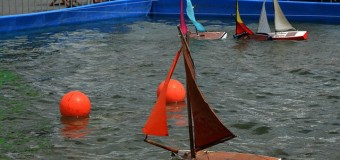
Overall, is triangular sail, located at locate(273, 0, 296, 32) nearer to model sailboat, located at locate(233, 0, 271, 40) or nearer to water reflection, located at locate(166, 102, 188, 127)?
model sailboat, located at locate(233, 0, 271, 40)

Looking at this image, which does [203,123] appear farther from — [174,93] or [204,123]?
[174,93]

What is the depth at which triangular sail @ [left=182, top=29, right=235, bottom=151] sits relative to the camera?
34.1ft

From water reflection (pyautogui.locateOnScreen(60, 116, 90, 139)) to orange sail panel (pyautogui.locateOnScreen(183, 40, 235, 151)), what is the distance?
4.23 metres

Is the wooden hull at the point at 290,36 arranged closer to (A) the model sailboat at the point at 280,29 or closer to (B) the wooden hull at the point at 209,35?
(A) the model sailboat at the point at 280,29

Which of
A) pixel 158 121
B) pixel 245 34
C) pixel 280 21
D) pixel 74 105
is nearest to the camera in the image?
pixel 158 121

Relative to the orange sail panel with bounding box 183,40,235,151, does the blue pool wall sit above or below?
below

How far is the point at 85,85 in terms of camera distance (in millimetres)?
→ 19391

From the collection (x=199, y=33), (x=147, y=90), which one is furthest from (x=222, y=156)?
(x=199, y=33)

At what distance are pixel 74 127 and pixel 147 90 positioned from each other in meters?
4.20

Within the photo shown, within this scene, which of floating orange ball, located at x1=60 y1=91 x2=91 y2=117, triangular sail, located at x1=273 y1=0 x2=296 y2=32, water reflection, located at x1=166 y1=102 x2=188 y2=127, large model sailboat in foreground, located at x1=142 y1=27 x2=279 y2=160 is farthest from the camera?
Result: triangular sail, located at x1=273 y1=0 x2=296 y2=32

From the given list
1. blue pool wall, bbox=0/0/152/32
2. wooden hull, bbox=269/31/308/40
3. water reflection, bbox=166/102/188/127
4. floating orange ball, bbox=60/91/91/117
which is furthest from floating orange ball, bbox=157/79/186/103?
blue pool wall, bbox=0/0/152/32

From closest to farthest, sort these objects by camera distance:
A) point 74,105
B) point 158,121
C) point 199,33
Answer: point 158,121
point 74,105
point 199,33

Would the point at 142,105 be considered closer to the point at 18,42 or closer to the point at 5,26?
the point at 18,42

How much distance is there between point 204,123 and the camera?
34.7ft
